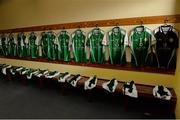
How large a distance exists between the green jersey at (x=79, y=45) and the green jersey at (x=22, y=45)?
135 cm

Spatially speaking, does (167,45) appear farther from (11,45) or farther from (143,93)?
(11,45)

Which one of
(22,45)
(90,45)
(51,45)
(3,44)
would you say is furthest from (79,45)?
(3,44)

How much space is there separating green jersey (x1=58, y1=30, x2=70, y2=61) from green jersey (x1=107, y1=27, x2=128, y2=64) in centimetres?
89

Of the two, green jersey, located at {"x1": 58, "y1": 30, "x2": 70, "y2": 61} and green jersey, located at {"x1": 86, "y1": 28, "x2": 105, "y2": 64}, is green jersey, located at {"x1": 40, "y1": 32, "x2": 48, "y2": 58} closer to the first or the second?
green jersey, located at {"x1": 58, "y1": 30, "x2": 70, "y2": 61}

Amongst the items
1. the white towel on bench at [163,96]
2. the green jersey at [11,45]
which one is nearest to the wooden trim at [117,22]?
the green jersey at [11,45]

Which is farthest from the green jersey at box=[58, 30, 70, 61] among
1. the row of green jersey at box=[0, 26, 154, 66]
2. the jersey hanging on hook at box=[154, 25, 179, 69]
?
the jersey hanging on hook at box=[154, 25, 179, 69]

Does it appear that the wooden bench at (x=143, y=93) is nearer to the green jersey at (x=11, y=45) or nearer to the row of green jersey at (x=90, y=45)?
the row of green jersey at (x=90, y=45)

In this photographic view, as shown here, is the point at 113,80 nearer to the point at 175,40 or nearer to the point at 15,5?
the point at 175,40

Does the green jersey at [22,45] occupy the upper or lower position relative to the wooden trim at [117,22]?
lower

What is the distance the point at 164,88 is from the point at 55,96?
184 centimetres

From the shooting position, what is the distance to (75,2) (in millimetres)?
3143

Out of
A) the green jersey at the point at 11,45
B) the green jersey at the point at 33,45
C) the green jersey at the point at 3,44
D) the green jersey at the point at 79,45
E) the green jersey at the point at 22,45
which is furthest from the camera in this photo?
the green jersey at the point at 3,44

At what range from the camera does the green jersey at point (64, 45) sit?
11.0ft

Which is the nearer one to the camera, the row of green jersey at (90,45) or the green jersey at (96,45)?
the row of green jersey at (90,45)
